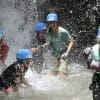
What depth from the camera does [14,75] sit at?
375 inches

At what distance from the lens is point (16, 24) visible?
1623cm

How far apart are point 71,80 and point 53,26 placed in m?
1.31

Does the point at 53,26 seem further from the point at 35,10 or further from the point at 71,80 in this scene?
the point at 35,10

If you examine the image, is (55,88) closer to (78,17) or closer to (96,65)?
(96,65)

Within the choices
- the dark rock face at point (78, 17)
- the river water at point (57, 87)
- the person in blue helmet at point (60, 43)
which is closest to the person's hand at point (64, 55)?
the person in blue helmet at point (60, 43)

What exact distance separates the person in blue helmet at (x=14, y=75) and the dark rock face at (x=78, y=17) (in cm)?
478

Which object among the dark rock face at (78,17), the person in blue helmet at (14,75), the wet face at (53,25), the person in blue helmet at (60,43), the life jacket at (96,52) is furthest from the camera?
the dark rock face at (78,17)

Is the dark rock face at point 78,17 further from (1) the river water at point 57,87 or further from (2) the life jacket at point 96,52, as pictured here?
(2) the life jacket at point 96,52

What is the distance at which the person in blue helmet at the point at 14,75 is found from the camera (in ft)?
31.0

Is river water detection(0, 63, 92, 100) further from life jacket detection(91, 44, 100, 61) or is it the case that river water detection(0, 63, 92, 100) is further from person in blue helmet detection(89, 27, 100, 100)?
life jacket detection(91, 44, 100, 61)

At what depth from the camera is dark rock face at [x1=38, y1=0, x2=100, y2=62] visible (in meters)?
14.7

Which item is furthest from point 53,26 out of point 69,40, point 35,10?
point 35,10

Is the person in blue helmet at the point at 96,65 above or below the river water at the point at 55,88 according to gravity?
above

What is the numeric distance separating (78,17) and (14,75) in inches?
231
